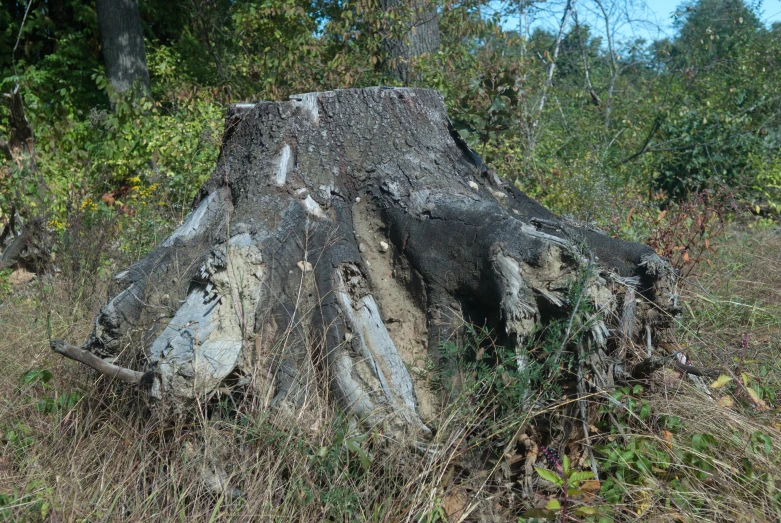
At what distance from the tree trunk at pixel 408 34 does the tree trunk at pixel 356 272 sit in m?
3.68

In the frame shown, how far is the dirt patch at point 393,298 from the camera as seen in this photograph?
3045mm

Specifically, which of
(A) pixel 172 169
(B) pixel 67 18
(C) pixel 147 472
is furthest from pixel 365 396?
(B) pixel 67 18

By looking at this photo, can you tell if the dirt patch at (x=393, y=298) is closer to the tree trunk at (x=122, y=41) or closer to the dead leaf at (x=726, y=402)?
the dead leaf at (x=726, y=402)

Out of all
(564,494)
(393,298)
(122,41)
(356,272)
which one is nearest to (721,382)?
(564,494)

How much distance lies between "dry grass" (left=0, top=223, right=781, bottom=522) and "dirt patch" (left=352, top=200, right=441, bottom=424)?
0.41 metres

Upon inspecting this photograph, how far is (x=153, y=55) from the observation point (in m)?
10.5

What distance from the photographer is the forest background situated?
2621 mm

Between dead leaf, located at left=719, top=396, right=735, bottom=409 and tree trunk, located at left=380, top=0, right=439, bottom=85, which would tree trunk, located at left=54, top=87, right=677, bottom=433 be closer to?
dead leaf, located at left=719, top=396, right=735, bottom=409

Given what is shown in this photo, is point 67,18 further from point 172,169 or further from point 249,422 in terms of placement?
point 249,422

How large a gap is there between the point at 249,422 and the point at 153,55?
9146 mm

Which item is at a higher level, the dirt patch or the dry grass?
the dirt patch

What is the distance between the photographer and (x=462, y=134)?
569 centimetres

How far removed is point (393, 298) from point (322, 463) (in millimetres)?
1005

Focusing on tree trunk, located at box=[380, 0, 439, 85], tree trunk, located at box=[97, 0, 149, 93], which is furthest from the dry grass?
tree trunk, located at box=[97, 0, 149, 93]
